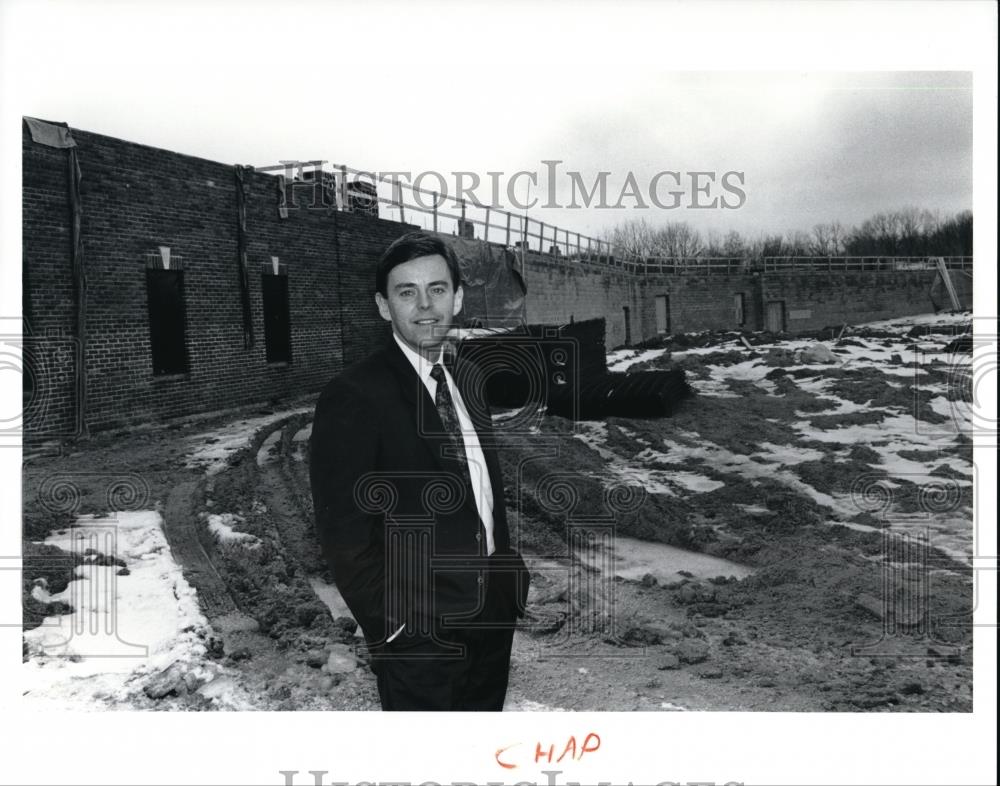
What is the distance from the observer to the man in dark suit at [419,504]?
358 cm

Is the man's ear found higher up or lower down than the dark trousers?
higher up

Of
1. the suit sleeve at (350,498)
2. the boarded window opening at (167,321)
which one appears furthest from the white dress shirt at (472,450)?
the boarded window opening at (167,321)

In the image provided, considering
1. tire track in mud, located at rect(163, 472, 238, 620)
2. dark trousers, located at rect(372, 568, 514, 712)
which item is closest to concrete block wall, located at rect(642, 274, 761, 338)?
dark trousers, located at rect(372, 568, 514, 712)

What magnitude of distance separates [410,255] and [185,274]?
175 cm

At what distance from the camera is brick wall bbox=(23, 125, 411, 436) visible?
14.6 ft

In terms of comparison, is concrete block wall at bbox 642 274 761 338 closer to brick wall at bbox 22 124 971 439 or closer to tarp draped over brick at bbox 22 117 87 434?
brick wall at bbox 22 124 971 439

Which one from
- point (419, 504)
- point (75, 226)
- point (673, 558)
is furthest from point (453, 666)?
point (75, 226)

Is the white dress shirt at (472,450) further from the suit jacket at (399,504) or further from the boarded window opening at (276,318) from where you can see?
the boarded window opening at (276,318)

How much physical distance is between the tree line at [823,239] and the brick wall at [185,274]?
5.37ft

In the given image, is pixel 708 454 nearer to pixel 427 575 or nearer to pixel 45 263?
pixel 427 575

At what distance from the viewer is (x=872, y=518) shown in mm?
4738

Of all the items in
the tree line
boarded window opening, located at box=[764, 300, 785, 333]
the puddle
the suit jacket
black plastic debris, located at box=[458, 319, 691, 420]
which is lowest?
the puddle

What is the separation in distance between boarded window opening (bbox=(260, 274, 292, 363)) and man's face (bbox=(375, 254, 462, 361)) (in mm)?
1157

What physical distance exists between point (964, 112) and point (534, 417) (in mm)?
3332
